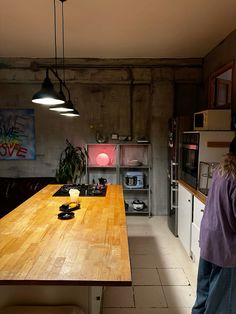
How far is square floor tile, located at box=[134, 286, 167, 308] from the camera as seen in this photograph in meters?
2.44

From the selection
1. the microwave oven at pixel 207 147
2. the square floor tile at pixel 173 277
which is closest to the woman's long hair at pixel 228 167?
the microwave oven at pixel 207 147

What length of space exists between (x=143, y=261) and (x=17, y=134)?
3355mm

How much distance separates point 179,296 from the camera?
2.56m

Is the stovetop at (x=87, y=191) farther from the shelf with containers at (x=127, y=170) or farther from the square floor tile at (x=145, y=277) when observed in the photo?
the shelf with containers at (x=127, y=170)

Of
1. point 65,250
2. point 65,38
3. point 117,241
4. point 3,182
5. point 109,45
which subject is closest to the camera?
point 65,250

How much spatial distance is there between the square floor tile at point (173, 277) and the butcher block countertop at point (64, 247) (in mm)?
966

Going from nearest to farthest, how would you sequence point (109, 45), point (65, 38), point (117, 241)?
point (117, 241) < point (65, 38) < point (109, 45)

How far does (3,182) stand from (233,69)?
4.09 metres

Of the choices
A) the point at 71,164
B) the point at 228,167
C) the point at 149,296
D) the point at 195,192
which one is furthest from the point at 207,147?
the point at 71,164

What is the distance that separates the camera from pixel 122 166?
4918mm

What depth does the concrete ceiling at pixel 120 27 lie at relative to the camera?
112 inches

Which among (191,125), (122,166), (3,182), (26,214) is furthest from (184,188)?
(3,182)

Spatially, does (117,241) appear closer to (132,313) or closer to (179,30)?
(132,313)

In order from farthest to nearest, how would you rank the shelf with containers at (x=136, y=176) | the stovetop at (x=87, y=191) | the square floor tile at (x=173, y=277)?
the shelf with containers at (x=136, y=176) < the stovetop at (x=87, y=191) < the square floor tile at (x=173, y=277)
